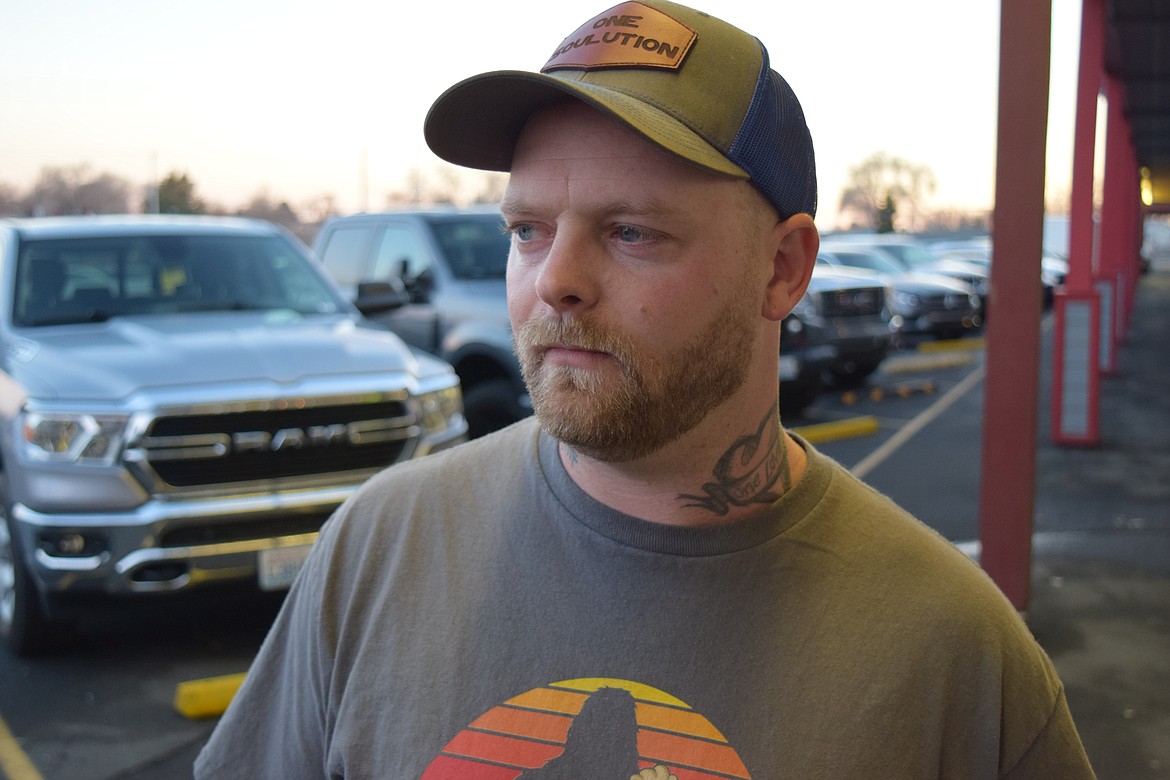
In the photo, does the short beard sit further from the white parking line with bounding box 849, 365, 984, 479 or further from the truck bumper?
the white parking line with bounding box 849, 365, 984, 479

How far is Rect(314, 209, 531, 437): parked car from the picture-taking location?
27.2 feet

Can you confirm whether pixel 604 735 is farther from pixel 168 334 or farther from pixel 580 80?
pixel 168 334

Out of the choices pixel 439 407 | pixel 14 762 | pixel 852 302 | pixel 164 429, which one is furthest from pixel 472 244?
pixel 852 302

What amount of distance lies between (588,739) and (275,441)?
4130 mm

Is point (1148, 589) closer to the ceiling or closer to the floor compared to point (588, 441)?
closer to the floor

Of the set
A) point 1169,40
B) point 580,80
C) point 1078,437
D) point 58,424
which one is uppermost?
point 1169,40

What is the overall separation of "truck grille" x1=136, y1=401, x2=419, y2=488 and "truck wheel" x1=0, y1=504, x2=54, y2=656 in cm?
75

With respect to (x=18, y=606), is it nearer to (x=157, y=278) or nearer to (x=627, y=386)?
(x=157, y=278)

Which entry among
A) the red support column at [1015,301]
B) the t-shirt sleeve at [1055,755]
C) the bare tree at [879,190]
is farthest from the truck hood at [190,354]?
the bare tree at [879,190]

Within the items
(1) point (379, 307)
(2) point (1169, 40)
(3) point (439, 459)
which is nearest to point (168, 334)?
(1) point (379, 307)

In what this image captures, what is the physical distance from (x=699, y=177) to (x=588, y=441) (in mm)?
327

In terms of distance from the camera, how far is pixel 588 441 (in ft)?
4.51

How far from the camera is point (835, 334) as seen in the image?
13953mm

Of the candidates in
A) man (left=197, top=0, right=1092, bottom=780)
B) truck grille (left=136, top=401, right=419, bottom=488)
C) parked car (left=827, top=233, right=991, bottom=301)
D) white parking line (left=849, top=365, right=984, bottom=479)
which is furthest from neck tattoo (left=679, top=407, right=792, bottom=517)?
parked car (left=827, top=233, right=991, bottom=301)
